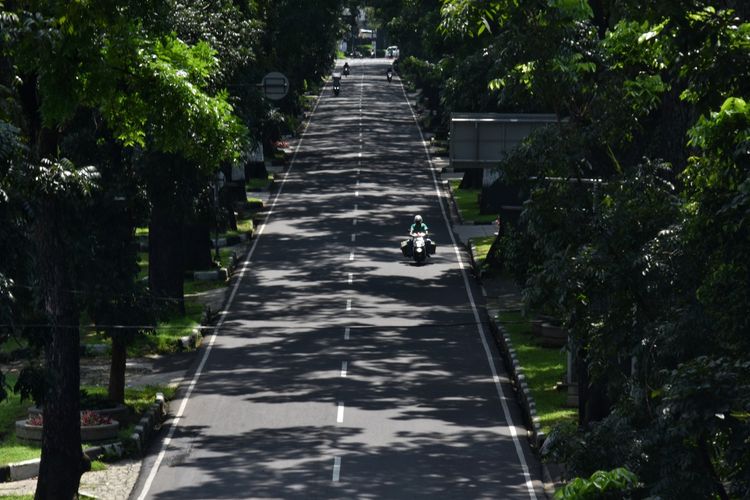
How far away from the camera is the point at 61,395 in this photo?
937 inches

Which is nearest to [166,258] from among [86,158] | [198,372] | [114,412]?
[198,372]

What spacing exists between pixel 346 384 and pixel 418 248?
15.5m

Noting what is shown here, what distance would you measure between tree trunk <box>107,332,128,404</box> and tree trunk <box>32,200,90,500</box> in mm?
5911

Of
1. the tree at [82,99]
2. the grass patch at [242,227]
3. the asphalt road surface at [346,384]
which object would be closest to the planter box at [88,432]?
the asphalt road surface at [346,384]

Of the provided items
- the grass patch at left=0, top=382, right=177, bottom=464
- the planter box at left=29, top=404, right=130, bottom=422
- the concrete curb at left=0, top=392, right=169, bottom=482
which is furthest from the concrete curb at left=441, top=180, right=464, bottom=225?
the planter box at left=29, top=404, right=130, bottom=422

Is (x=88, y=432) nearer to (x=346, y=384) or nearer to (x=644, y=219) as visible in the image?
(x=346, y=384)

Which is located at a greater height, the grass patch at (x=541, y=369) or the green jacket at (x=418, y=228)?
the green jacket at (x=418, y=228)

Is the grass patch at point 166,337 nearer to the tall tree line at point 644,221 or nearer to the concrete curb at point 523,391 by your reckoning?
the concrete curb at point 523,391

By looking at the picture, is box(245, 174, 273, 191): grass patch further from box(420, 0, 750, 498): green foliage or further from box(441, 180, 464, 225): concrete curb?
box(420, 0, 750, 498): green foliage

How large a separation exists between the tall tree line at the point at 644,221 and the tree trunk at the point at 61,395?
706 cm

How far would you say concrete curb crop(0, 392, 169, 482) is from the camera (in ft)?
84.7

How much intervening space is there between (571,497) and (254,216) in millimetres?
47426

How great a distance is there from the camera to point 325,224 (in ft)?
186

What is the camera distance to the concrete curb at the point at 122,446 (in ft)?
84.7
